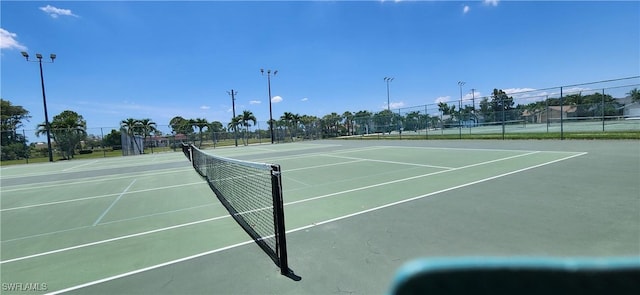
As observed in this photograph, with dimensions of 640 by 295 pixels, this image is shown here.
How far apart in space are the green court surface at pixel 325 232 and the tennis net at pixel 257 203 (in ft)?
0.60

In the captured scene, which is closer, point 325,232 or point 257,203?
point 325,232

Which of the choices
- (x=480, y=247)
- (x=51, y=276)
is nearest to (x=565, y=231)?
(x=480, y=247)

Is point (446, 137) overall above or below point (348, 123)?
below

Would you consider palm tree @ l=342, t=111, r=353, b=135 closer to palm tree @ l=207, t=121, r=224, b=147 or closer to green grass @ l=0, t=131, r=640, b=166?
green grass @ l=0, t=131, r=640, b=166

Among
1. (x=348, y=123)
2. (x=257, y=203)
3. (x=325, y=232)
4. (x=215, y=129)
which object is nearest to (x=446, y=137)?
(x=348, y=123)

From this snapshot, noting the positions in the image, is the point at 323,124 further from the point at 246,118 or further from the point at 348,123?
the point at 246,118

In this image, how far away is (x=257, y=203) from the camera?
6.03m

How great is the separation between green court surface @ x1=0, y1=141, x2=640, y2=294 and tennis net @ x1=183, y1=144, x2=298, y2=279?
184 millimetres

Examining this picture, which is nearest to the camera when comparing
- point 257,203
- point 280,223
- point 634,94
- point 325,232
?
point 280,223

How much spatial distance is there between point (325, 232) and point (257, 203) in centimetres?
178

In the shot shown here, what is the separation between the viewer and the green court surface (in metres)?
3.58

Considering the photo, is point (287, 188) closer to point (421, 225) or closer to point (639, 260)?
point (421, 225)

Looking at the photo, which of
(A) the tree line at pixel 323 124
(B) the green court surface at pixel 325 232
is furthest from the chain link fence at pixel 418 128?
(B) the green court surface at pixel 325 232

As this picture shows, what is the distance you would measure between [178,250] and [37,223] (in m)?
4.33
